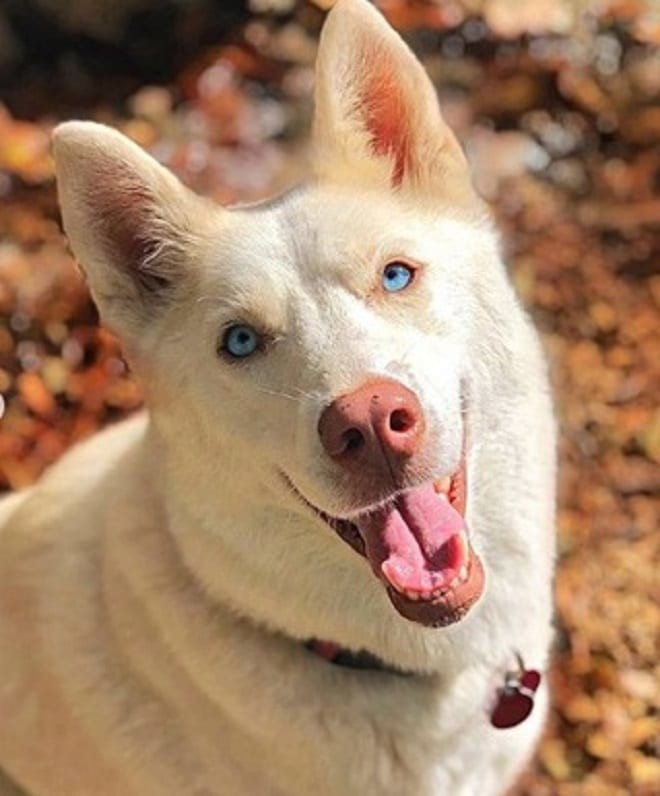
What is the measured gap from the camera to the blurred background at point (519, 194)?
3799 mm

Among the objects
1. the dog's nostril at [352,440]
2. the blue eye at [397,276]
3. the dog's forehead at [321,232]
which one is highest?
the dog's forehead at [321,232]

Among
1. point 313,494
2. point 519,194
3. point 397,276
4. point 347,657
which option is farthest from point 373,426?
point 519,194

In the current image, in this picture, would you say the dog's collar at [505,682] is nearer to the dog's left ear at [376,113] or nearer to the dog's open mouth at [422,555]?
the dog's open mouth at [422,555]

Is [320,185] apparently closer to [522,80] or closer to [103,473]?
[103,473]

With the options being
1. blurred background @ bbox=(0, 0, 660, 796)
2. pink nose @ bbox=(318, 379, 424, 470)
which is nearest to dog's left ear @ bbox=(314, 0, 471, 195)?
pink nose @ bbox=(318, 379, 424, 470)

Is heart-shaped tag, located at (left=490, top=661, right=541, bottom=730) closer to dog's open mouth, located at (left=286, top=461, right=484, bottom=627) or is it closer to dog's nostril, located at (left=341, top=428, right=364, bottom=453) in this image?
dog's open mouth, located at (left=286, top=461, right=484, bottom=627)

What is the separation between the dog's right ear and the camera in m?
2.54

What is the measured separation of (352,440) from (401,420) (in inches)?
3.0

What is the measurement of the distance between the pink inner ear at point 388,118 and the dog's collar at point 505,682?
79 cm

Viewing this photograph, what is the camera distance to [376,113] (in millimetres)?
2748

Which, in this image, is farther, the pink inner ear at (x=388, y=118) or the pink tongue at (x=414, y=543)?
the pink inner ear at (x=388, y=118)

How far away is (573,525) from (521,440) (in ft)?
4.36

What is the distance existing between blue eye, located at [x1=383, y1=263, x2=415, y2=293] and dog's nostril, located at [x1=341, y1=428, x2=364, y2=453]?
307 millimetres

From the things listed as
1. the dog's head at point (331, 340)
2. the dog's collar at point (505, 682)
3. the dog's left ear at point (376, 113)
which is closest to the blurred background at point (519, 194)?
the dog's collar at point (505, 682)
